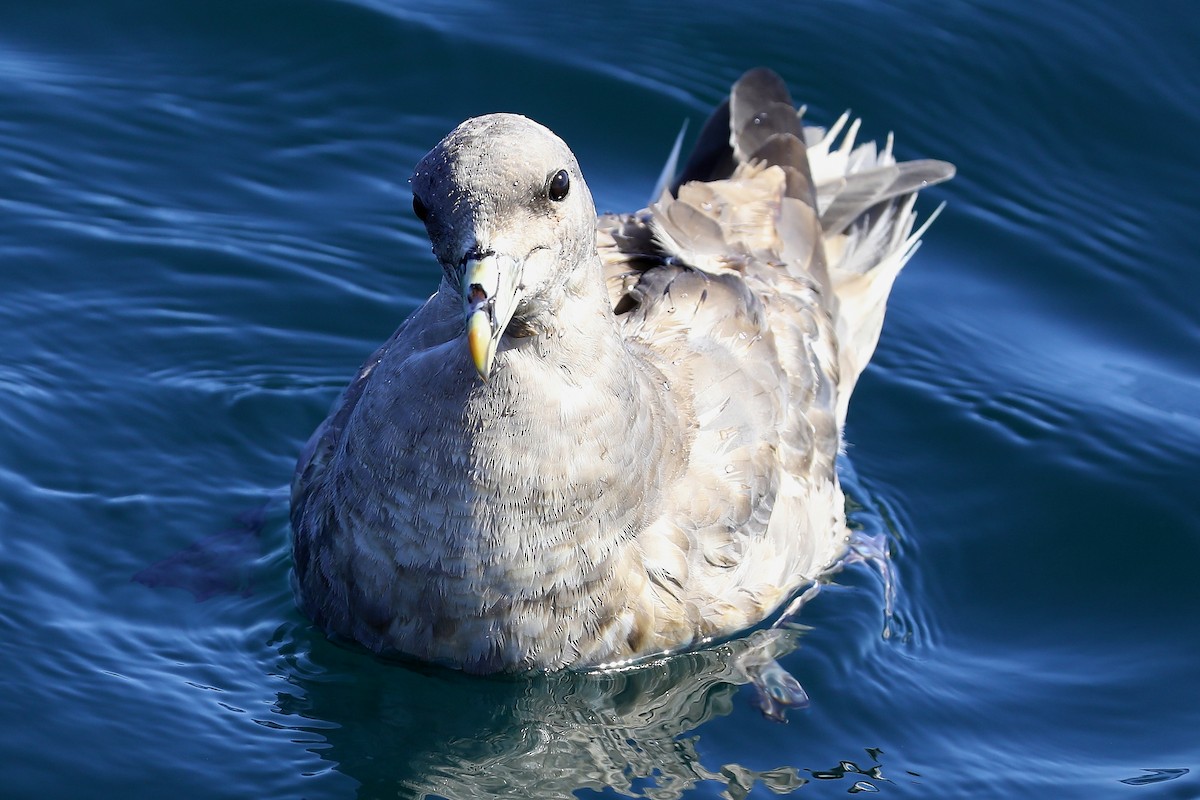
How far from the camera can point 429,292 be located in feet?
26.7

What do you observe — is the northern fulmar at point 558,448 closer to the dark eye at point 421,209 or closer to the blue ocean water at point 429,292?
the dark eye at point 421,209

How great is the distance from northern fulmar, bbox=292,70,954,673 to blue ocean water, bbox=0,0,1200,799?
0.86 feet

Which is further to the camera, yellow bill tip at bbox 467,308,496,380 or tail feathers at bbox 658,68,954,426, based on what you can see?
tail feathers at bbox 658,68,954,426

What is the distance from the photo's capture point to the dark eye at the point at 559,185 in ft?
15.9

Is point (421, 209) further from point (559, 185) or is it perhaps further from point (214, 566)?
point (214, 566)

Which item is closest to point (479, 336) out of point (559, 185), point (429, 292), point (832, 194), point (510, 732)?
point (559, 185)

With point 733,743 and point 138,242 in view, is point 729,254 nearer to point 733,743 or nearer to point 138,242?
point 733,743

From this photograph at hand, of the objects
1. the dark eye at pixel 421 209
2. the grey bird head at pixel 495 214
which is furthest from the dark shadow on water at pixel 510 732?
the dark eye at pixel 421 209

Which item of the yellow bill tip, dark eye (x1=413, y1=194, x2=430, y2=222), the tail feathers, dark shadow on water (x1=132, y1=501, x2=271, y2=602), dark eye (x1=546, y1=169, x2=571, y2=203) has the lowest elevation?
the yellow bill tip

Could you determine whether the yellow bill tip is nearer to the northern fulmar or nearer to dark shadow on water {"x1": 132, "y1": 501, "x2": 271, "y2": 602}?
the northern fulmar

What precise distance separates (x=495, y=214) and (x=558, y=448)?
0.94 metres

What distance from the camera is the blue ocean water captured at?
5645mm

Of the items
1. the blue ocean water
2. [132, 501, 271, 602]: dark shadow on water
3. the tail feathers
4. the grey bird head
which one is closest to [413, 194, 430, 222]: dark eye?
Result: the grey bird head

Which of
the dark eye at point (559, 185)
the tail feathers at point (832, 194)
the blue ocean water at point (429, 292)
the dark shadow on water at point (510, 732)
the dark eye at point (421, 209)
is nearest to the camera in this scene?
the dark eye at point (421, 209)
